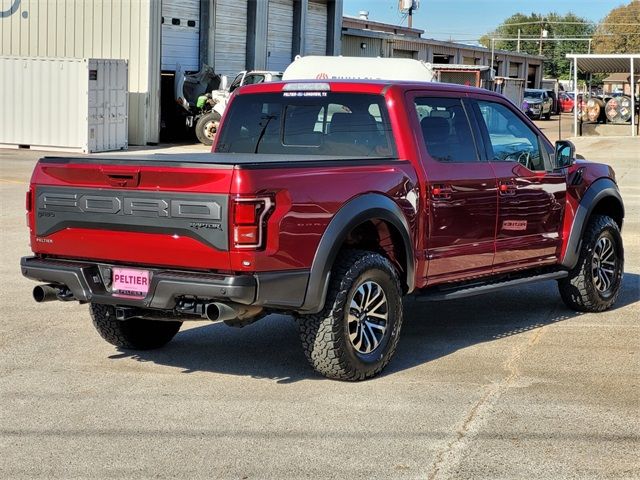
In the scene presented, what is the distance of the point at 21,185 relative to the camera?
64.2 feet

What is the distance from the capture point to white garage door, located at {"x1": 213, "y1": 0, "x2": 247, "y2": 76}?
37.0 meters

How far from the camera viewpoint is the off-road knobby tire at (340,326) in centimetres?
653

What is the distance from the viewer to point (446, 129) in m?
7.70

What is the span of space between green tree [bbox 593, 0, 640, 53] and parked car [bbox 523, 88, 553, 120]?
66.6 meters

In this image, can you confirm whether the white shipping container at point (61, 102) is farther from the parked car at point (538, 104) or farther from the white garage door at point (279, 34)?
the parked car at point (538, 104)

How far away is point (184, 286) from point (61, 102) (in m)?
23.7

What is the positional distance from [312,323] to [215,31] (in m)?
31.3

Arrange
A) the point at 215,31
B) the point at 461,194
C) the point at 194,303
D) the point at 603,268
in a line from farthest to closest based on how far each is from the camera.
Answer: the point at 215,31 → the point at 603,268 → the point at 461,194 → the point at 194,303

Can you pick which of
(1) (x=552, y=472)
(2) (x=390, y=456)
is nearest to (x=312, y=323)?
(2) (x=390, y=456)

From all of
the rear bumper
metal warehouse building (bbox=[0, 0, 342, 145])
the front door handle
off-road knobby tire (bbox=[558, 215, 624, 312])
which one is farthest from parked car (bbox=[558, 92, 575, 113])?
the rear bumper

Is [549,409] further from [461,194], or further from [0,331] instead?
[0,331]

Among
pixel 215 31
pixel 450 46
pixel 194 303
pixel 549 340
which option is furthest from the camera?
pixel 450 46

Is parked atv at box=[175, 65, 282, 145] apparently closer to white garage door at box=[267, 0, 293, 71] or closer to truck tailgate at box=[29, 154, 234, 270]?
white garage door at box=[267, 0, 293, 71]

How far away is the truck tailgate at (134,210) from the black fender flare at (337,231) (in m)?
0.59
